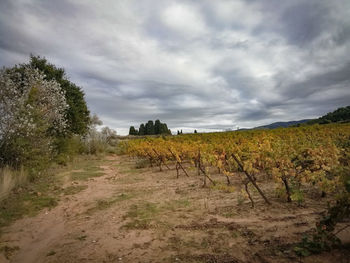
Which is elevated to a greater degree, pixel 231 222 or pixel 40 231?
pixel 231 222

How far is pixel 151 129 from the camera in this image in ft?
181

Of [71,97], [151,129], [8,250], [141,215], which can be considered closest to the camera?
[8,250]

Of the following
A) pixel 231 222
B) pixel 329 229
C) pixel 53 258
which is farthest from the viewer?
pixel 231 222

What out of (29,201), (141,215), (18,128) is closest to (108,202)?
(141,215)

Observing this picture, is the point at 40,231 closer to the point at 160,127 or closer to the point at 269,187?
the point at 269,187

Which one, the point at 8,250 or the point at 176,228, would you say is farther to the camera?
the point at 176,228

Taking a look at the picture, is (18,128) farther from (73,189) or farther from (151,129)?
(151,129)

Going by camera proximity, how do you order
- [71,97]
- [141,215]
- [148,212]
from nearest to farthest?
[141,215], [148,212], [71,97]

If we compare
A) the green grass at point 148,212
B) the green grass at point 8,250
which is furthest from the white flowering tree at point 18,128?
the green grass at point 148,212

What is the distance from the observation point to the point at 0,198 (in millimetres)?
5156

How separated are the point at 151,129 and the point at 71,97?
128ft

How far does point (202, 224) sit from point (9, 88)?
9.49 meters

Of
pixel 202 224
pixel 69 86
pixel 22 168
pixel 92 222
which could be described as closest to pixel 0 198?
pixel 22 168

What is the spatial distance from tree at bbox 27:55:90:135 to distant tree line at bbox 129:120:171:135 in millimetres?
36495
